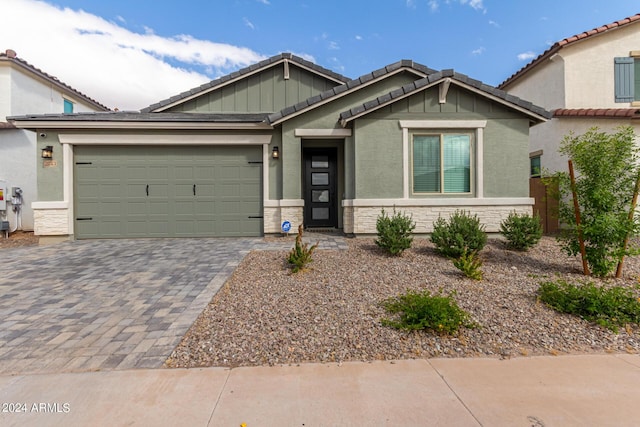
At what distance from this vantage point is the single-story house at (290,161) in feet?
22.8

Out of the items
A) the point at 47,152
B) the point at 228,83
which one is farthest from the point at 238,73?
the point at 47,152

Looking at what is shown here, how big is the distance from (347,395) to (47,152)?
9.48 meters

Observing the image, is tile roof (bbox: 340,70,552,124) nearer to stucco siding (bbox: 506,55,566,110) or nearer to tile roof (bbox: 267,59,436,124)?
tile roof (bbox: 267,59,436,124)

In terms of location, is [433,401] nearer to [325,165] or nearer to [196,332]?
[196,332]

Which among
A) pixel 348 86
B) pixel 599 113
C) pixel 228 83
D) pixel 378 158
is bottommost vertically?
pixel 378 158

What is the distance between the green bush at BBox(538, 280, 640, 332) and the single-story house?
3532 millimetres

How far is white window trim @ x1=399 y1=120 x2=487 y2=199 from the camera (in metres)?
6.89

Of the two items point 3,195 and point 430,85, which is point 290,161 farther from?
point 3,195

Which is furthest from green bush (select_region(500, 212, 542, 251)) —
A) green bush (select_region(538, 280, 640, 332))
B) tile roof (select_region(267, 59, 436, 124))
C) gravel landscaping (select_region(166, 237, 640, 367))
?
tile roof (select_region(267, 59, 436, 124))

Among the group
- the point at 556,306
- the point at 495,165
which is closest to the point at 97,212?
the point at 556,306

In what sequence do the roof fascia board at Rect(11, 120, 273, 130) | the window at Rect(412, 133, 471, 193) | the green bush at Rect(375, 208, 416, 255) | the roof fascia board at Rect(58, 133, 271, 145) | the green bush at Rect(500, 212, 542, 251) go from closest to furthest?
the green bush at Rect(375, 208, 416, 255)
the green bush at Rect(500, 212, 542, 251)
the window at Rect(412, 133, 471, 193)
the roof fascia board at Rect(11, 120, 273, 130)
the roof fascia board at Rect(58, 133, 271, 145)

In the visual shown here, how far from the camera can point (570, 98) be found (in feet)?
29.2

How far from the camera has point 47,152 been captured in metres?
7.36

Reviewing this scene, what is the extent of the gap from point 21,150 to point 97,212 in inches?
209
